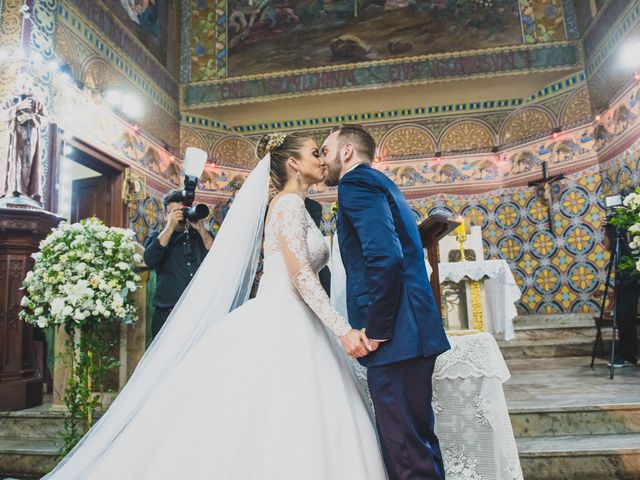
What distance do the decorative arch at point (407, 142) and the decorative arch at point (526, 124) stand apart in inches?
48.5

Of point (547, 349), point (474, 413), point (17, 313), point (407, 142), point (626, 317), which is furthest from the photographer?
point (407, 142)

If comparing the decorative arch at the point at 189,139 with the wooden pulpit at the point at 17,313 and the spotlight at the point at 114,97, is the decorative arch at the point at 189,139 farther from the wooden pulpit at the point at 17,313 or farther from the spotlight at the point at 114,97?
the wooden pulpit at the point at 17,313

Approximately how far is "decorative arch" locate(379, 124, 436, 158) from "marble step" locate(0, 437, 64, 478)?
6.84 metres

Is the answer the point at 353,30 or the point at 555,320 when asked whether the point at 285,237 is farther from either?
the point at 353,30

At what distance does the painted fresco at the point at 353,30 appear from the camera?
7.86 meters

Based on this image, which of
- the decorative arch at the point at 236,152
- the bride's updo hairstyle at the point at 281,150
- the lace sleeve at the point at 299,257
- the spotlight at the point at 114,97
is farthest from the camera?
the decorative arch at the point at 236,152

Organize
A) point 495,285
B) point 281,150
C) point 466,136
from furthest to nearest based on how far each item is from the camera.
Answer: point 466,136, point 495,285, point 281,150

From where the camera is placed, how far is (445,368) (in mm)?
2135

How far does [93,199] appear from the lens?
Result: 20.4ft

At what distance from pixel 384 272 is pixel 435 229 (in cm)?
98

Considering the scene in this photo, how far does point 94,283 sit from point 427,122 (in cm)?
688

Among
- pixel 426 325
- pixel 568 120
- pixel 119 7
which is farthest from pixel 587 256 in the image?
pixel 119 7

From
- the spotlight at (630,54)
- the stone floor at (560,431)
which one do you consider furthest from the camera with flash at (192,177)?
the spotlight at (630,54)

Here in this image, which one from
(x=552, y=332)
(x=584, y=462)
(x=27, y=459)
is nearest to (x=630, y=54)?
(x=552, y=332)
